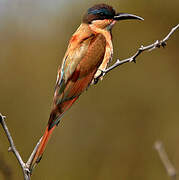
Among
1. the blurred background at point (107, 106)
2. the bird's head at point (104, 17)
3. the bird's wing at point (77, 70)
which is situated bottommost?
the blurred background at point (107, 106)

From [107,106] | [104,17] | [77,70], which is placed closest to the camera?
[77,70]

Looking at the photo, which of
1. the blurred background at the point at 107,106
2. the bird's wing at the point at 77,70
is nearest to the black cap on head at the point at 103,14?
the bird's wing at the point at 77,70

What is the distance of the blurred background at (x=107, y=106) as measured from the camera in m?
5.73

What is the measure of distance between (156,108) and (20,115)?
205 cm

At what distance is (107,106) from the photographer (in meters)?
6.29

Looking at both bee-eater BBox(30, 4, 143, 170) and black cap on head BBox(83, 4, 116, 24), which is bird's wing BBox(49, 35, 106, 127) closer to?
bee-eater BBox(30, 4, 143, 170)

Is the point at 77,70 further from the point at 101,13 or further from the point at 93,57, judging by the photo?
the point at 101,13

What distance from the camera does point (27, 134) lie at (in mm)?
5980

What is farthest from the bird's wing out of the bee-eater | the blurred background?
the blurred background

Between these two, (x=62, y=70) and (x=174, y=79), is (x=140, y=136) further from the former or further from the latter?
(x=62, y=70)

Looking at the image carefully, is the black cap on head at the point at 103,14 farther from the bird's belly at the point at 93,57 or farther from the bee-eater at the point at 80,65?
the bird's belly at the point at 93,57

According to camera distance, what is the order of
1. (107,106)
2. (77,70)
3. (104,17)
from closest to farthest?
(77,70) < (104,17) < (107,106)

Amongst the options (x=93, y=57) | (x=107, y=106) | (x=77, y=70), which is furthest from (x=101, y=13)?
(x=107, y=106)

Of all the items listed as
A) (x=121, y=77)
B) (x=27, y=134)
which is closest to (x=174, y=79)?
(x=121, y=77)
